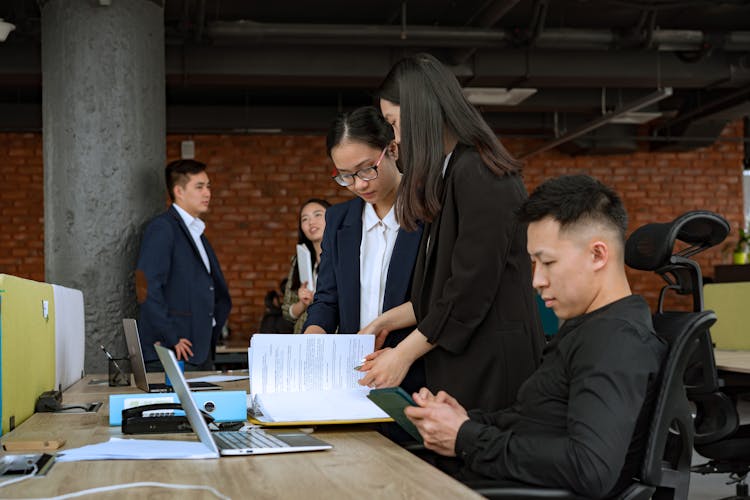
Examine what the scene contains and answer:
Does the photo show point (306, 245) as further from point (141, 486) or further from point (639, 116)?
point (639, 116)

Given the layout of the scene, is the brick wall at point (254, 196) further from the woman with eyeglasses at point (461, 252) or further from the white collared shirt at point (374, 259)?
the woman with eyeglasses at point (461, 252)

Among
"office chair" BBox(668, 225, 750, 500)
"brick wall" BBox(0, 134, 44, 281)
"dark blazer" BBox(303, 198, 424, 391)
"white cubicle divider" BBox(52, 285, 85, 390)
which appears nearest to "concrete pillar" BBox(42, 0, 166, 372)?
"white cubicle divider" BBox(52, 285, 85, 390)

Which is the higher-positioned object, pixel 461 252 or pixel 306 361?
pixel 461 252

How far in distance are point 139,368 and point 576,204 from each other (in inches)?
63.0

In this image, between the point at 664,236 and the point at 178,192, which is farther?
the point at 178,192

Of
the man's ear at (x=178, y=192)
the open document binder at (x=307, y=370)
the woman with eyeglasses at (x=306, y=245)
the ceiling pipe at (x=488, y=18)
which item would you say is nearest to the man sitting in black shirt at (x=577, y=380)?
the open document binder at (x=307, y=370)

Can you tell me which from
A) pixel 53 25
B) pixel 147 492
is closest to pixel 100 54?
pixel 53 25

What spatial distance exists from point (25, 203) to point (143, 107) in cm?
657

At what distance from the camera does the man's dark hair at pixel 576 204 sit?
1.71 m

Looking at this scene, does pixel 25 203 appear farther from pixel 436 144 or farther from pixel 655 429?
pixel 655 429

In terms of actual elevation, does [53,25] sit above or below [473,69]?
below

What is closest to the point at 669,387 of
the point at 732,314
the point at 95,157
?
the point at 95,157

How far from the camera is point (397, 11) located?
775 cm

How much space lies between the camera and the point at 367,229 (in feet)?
8.45
